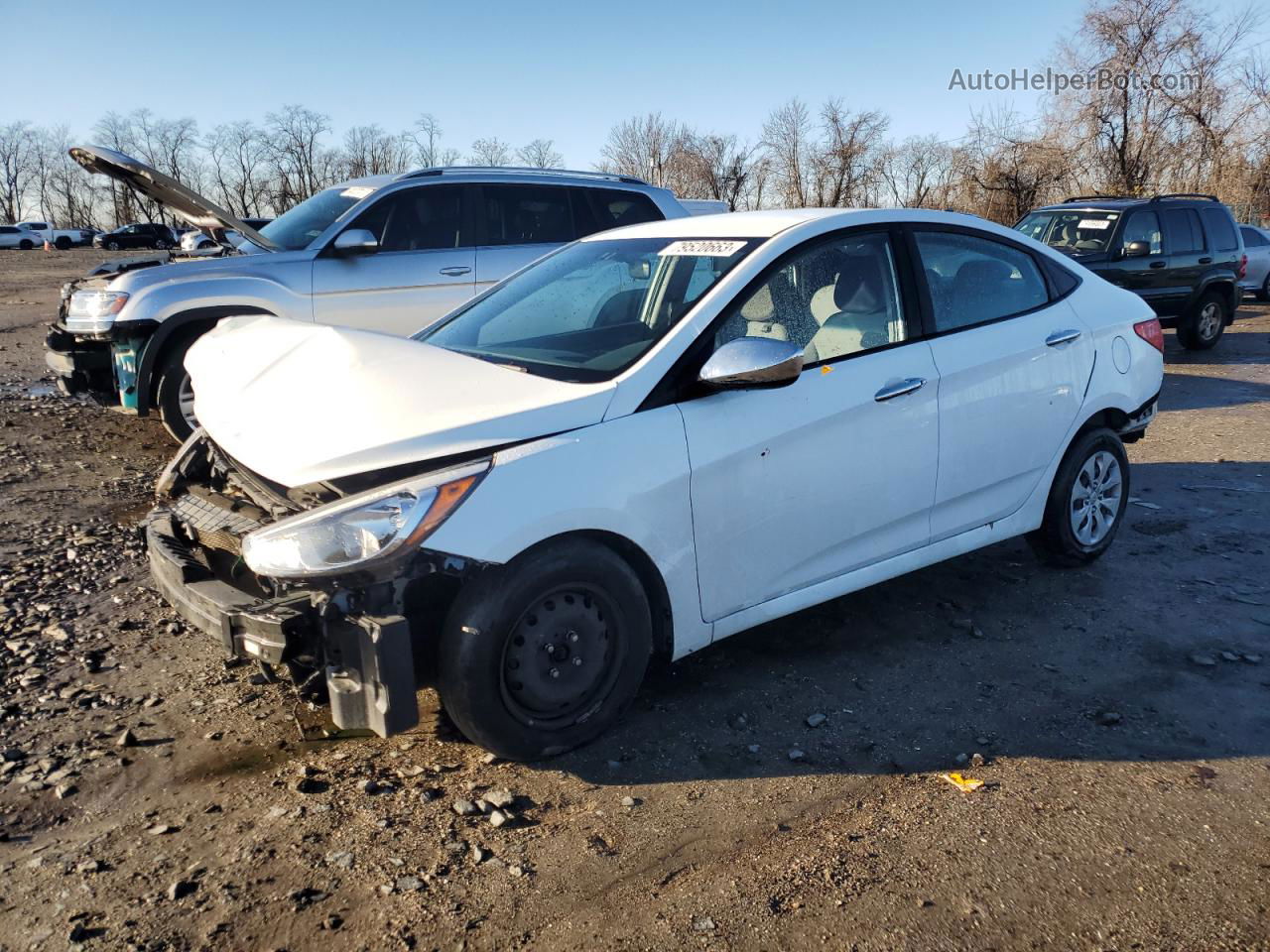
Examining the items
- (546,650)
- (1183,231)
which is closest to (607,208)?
(546,650)

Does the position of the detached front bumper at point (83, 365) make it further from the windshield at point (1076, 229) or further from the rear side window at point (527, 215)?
the windshield at point (1076, 229)

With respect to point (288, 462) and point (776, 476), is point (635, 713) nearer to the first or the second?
point (776, 476)

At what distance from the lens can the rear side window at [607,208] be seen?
871 centimetres

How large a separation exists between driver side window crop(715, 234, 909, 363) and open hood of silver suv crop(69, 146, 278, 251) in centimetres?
373

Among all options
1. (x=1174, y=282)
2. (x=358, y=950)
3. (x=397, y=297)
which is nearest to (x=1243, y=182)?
(x=1174, y=282)

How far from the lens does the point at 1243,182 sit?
30.3 meters

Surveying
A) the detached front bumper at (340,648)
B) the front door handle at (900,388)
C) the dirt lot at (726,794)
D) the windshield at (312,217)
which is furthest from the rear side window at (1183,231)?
the detached front bumper at (340,648)

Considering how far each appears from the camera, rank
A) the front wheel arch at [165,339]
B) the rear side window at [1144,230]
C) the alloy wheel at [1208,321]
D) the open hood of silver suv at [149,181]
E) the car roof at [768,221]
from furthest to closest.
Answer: the alloy wheel at [1208,321] → the rear side window at [1144,230] → the front wheel arch at [165,339] → the open hood of silver suv at [149,181] → the car roof at [768,221]

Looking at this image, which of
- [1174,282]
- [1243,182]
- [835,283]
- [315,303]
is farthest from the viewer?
[1243,182]

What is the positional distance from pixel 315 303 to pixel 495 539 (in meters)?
5.16

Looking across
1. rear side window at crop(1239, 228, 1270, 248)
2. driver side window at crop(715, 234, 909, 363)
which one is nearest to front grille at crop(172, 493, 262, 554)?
driver side window at crop(715, 234, 909, 363)

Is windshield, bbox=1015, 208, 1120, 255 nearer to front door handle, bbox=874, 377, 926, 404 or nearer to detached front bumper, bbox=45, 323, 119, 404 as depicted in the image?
front door handle, bbox=874, 377, 926, 404

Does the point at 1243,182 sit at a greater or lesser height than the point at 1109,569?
greater

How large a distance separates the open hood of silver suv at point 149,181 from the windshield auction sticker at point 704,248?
319cm
